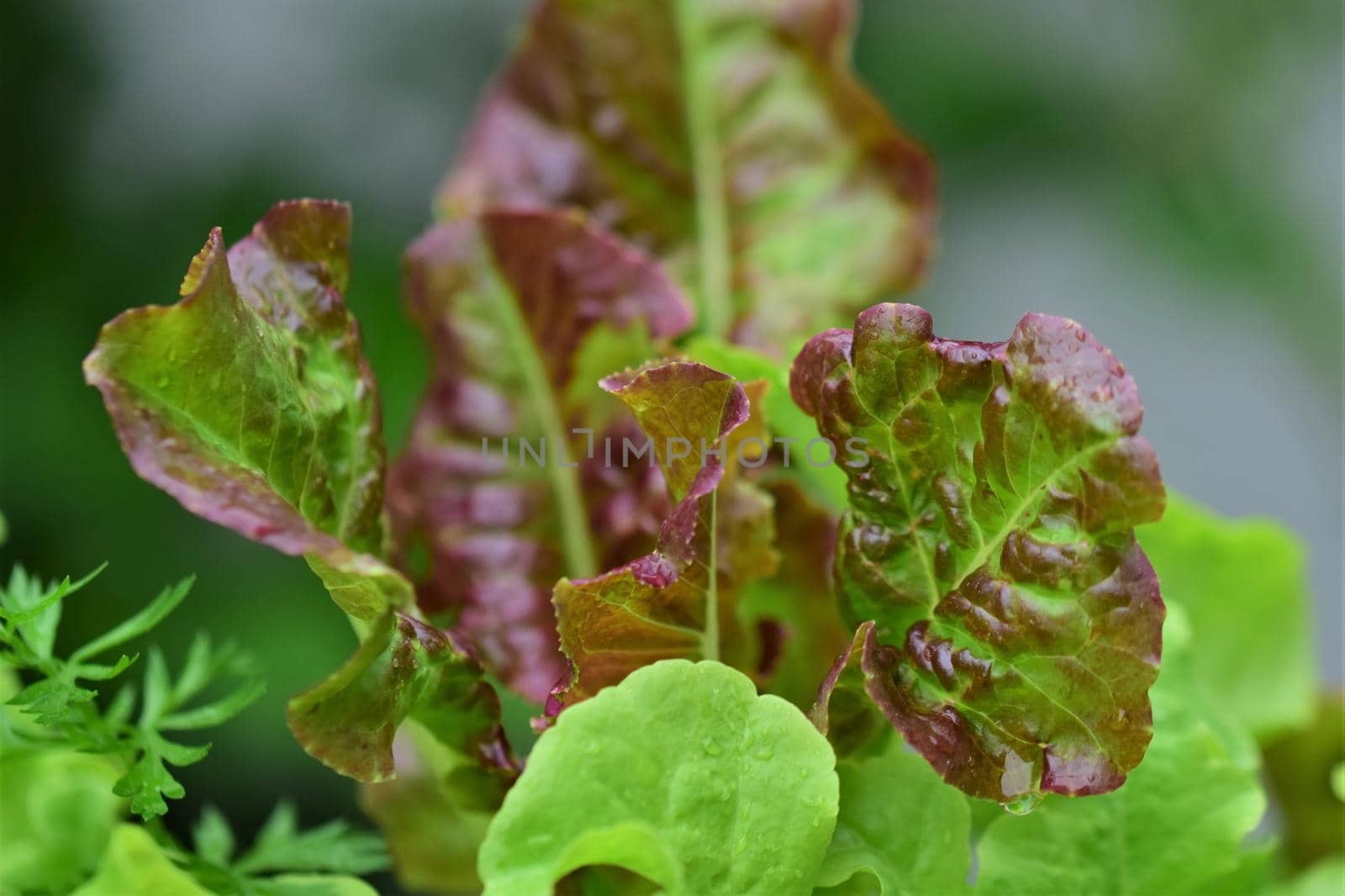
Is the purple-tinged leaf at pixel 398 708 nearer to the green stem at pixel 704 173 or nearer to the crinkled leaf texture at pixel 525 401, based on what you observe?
the crinkled leaf texture at pixel 525 401

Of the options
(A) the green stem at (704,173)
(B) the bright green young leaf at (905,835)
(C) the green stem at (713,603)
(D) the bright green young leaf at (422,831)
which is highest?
(A) the green stem at (704,173)

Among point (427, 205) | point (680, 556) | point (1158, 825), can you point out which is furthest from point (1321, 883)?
point (427, 205)

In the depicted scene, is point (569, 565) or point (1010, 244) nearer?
point (569, 565)

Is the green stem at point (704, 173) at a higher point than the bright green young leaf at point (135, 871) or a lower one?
higher

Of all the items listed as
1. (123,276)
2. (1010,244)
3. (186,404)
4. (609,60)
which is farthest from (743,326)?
(1010,244)

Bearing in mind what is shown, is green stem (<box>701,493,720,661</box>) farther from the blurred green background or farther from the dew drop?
the blurred green background

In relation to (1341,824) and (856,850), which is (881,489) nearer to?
(856,850)

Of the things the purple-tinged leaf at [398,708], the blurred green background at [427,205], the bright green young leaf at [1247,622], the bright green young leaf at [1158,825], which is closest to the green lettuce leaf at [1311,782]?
the bright green young leaf at [1247,622]
